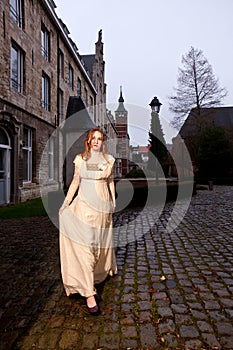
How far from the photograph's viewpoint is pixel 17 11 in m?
12.1

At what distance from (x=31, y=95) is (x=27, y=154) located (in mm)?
2835

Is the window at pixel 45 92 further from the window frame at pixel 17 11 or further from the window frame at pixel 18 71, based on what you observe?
the window frame at pixel 17 11

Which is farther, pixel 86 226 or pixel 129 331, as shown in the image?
pixel 86 226

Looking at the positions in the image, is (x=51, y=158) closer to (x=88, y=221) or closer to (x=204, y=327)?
(x=88, y=221)

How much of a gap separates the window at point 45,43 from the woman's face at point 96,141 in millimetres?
13629

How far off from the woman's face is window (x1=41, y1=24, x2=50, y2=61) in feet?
44.7

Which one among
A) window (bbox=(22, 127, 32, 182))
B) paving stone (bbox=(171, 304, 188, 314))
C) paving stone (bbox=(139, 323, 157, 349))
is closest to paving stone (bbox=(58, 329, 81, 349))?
paving stone (bbox=(139, 323, 157, 349))

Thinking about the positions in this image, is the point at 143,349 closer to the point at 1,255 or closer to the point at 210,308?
the point at 210,308

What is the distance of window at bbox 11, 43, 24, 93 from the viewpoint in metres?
11.8

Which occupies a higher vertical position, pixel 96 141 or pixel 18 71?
pixel 18 71

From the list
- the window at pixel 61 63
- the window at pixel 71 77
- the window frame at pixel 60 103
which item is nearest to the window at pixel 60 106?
the window frame at pixel 60 103

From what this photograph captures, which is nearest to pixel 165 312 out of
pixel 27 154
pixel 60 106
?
pixel 27 154

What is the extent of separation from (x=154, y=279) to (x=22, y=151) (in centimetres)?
1008

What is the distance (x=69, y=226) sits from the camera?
10.1ft
